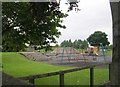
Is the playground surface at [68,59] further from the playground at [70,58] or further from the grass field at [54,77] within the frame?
the grass field at [54,77]

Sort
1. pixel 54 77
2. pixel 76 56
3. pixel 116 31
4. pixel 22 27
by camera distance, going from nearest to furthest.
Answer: pixel 116 31, pixel 54 77, pixel 22 27, pixel 76 56

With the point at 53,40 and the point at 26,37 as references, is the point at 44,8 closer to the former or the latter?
the point at 26,37

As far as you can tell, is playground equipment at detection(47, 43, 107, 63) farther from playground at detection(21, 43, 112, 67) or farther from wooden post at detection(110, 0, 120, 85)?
wooden post at detection(110, 0, 120, 85)

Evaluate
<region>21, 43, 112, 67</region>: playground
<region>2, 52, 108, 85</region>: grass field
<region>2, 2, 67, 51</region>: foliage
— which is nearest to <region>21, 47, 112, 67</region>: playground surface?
<region>21, 43, 112, 67</region>: playground

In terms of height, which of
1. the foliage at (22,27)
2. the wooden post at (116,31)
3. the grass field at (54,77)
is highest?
the foliage at (22,27)

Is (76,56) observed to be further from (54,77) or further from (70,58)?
(54,77)

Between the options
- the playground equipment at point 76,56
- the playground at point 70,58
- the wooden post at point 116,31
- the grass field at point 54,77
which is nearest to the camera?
the wooden post at point 116,31

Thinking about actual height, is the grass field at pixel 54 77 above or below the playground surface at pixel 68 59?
below

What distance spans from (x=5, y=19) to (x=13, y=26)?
72 centimetres

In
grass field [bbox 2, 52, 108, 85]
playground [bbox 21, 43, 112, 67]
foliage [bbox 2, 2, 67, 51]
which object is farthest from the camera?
playground [bbox 21, 43, 112, 67]

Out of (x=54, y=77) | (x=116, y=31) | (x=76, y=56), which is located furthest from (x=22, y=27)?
(x=76, y=56)

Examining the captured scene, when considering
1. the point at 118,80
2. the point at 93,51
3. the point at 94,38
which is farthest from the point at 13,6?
the point at 94,38

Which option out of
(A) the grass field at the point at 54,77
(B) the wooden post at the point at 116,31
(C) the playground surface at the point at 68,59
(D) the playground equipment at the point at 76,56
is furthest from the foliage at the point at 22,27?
(D) the playground equipment at the point at 76,56

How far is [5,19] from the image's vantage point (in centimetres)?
1652
